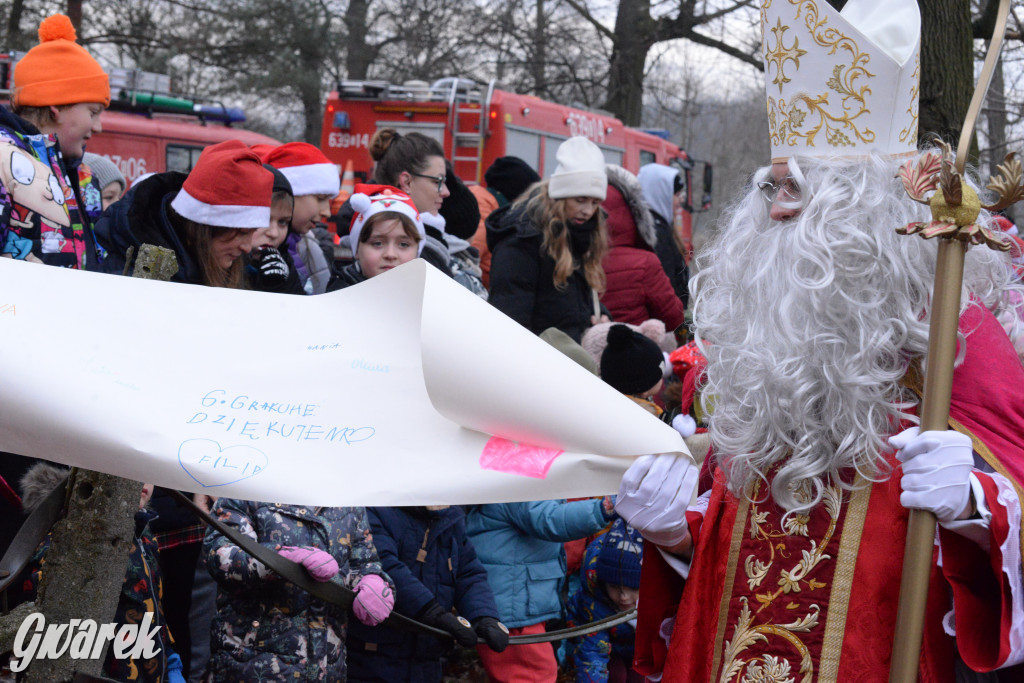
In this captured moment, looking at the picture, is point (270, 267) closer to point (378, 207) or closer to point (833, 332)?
point (378, 207)

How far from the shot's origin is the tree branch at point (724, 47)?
1478 centimetres

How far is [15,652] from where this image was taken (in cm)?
193

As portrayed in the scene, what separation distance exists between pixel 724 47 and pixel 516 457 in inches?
559

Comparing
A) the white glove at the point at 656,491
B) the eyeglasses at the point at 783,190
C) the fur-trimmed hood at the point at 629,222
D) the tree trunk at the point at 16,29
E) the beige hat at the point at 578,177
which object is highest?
the tree trunk at the point at 16,29

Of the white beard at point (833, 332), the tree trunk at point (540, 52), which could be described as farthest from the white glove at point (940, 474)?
the tree trunk at point (540, 52)

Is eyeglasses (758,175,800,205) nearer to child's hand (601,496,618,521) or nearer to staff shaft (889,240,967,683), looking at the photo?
staff shaft (889,240,967,683)

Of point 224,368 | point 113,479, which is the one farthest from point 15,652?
point 224,368

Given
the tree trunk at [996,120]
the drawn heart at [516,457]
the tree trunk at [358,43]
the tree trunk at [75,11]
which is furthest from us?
the tree trunk at [358,43]

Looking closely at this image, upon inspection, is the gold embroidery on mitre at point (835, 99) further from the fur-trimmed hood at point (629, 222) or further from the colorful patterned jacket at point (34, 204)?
the fur-trimmed hood at point (629, 222)

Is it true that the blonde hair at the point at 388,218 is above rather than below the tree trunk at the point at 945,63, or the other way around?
below

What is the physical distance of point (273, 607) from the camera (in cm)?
299

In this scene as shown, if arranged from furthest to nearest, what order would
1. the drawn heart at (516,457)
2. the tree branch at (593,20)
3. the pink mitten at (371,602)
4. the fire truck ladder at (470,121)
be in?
the tree branch at (593,20), the fire truck ladder at (470,121), the pink mitten at (371,602), the drawn heart at (516,457)

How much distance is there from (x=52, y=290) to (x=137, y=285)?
161 millimetres

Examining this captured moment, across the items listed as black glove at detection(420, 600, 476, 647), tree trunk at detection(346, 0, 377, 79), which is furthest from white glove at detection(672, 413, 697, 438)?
tree trunk at detection(346, 0, 377, 79)
